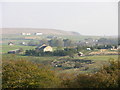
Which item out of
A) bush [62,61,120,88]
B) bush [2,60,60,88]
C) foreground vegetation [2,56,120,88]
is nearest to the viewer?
bush [62,61,120,88]

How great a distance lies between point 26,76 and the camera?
1500 cm

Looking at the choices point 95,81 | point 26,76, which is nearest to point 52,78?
point 26,76

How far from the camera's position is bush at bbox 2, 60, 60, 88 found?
560 inches

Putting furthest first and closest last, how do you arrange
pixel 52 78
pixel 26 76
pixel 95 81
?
pixel 26 76 < pixel 52 78 < pixel 95 81

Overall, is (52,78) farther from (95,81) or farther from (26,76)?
(95,81)

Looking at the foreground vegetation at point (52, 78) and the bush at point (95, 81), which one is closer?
the bush at point (95, 81)

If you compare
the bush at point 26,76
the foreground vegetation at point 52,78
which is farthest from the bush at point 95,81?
the bush at point 26,76

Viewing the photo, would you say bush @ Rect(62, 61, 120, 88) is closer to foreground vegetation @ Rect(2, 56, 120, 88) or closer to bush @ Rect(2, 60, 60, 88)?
foreground vegetation @ Rect(2, 56, 120, 88)

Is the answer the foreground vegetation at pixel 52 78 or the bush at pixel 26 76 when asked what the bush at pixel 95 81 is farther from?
the bush at pixel 26 76

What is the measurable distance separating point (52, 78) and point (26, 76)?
1654 millimetres

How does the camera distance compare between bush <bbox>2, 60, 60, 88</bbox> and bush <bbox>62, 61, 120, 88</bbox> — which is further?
bush <bbox>2, 60, 60, 88</bbox>

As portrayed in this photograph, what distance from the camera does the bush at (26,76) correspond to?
→ 14227mm

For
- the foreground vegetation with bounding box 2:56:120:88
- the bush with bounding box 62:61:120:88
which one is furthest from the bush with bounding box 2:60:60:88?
the bush with bounding box 62:61:120:88

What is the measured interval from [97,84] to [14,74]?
5.60 m
